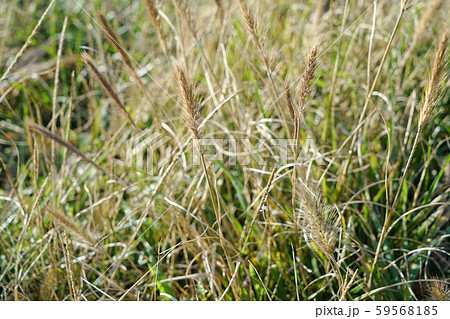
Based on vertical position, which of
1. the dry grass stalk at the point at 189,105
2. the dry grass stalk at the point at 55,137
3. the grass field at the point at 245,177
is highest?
the dry grass stalk at the point at 189,105

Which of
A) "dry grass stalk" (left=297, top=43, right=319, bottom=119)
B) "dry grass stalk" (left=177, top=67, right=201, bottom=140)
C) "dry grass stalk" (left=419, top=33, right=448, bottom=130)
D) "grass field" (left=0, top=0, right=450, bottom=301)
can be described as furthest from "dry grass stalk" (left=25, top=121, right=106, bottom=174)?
"dry grass stalk" (left=419, top=33, right=448, bottom=130)

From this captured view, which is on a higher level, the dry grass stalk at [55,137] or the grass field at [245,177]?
the dry grass stalk at [55,137]

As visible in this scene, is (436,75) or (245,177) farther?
(245,177)

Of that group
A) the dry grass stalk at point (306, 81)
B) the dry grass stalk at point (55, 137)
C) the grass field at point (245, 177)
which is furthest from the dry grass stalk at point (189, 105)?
the dry grass stalk at point (55, 137)

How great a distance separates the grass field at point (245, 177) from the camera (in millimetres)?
920

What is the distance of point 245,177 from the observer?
1.23 meters

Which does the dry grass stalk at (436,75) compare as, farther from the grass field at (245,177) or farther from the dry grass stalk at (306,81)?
the dry grass stalk at (306,81)

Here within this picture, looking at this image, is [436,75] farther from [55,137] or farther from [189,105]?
[55,137]

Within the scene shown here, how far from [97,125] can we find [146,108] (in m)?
0.20

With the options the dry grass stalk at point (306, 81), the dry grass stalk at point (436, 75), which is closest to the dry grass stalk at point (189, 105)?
the dry grass stalk at point (306, 81)

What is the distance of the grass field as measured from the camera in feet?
3.02

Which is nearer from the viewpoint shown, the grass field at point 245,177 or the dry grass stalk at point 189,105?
the dry grass stalk at point 189,105

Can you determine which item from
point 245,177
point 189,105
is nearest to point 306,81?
point 189,105
